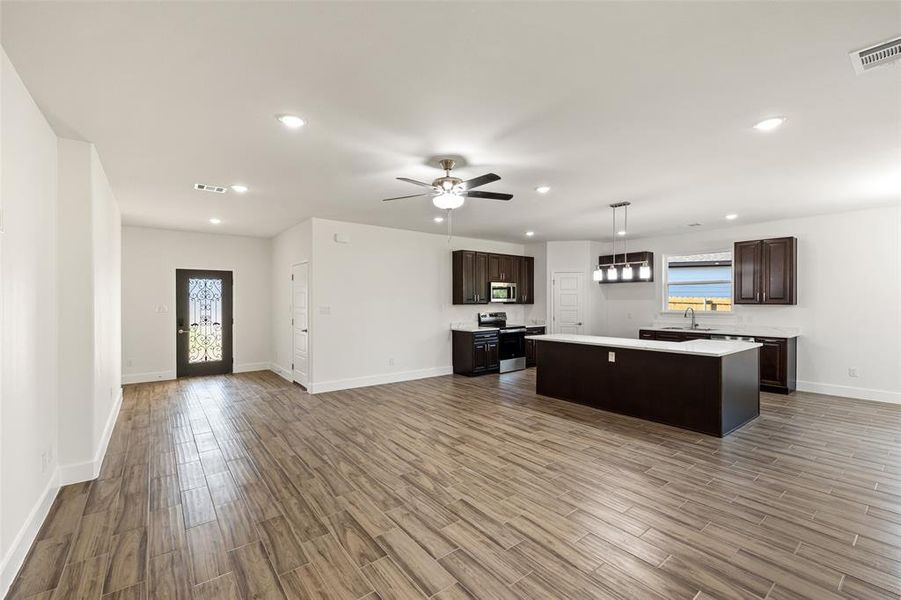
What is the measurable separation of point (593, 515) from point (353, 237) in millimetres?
5342

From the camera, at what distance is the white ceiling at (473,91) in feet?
5.94

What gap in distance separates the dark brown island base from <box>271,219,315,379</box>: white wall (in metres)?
4.34

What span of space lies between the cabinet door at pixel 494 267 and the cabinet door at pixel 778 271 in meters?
4.57

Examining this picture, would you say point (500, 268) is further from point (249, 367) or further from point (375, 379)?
point (249, 367)

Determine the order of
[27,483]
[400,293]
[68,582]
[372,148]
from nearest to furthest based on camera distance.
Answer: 1. [68,582]
2. [27,483]
3. [372,148]
4. [400,293]

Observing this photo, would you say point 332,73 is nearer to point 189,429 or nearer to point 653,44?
point 653,44

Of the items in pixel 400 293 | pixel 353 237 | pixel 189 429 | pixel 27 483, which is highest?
pixel 353 237

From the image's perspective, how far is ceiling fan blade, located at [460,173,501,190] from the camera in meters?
3.23

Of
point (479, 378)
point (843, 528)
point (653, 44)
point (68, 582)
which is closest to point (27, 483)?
point (68, 582)

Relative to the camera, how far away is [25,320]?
2467mm

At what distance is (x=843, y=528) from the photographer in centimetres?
246

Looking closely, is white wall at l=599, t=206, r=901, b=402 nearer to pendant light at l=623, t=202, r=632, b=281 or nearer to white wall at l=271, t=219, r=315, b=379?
pendant light at l=623, t=202, r=632, b=281

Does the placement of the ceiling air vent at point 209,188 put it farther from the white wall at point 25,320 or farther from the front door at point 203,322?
the front door at point 203,322

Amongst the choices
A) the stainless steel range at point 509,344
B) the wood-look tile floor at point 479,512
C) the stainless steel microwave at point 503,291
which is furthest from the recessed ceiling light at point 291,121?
the stainless steel microwave at point 503,291
